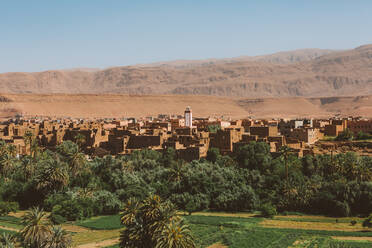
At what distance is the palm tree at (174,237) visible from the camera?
68.3ft

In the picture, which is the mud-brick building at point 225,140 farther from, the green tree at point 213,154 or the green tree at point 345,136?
the green tree at point 345,136

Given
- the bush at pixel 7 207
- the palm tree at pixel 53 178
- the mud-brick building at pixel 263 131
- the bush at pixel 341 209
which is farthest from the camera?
the mud-brick building at pixel 263 131

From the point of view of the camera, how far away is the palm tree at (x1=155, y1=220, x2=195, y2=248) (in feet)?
68.3

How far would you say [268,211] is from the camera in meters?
36.2

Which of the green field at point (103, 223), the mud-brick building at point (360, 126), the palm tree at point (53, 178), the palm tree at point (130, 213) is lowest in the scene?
the green field at point (103, 223)

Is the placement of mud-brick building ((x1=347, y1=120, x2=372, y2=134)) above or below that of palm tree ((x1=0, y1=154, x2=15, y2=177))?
above

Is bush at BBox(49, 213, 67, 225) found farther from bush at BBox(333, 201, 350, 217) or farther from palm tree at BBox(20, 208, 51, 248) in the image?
bush at BBox(333, 201, 350, 217)

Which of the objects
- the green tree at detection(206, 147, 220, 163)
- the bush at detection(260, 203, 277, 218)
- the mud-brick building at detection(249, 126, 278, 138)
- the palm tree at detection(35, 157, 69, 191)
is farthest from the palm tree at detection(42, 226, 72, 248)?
the mud-brick building at detection(249, 126, 278, 138)

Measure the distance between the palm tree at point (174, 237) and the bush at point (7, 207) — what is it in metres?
21.4

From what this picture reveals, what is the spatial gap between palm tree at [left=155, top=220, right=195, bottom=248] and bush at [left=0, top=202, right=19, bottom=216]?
21397mm

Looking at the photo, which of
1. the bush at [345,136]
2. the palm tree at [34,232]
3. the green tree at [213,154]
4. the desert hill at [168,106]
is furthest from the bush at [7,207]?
the desert hill at [168,106]

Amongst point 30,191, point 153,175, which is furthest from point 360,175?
point 30,191

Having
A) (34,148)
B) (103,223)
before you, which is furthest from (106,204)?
(34,148)

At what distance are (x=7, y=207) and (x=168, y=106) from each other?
11621 cm
